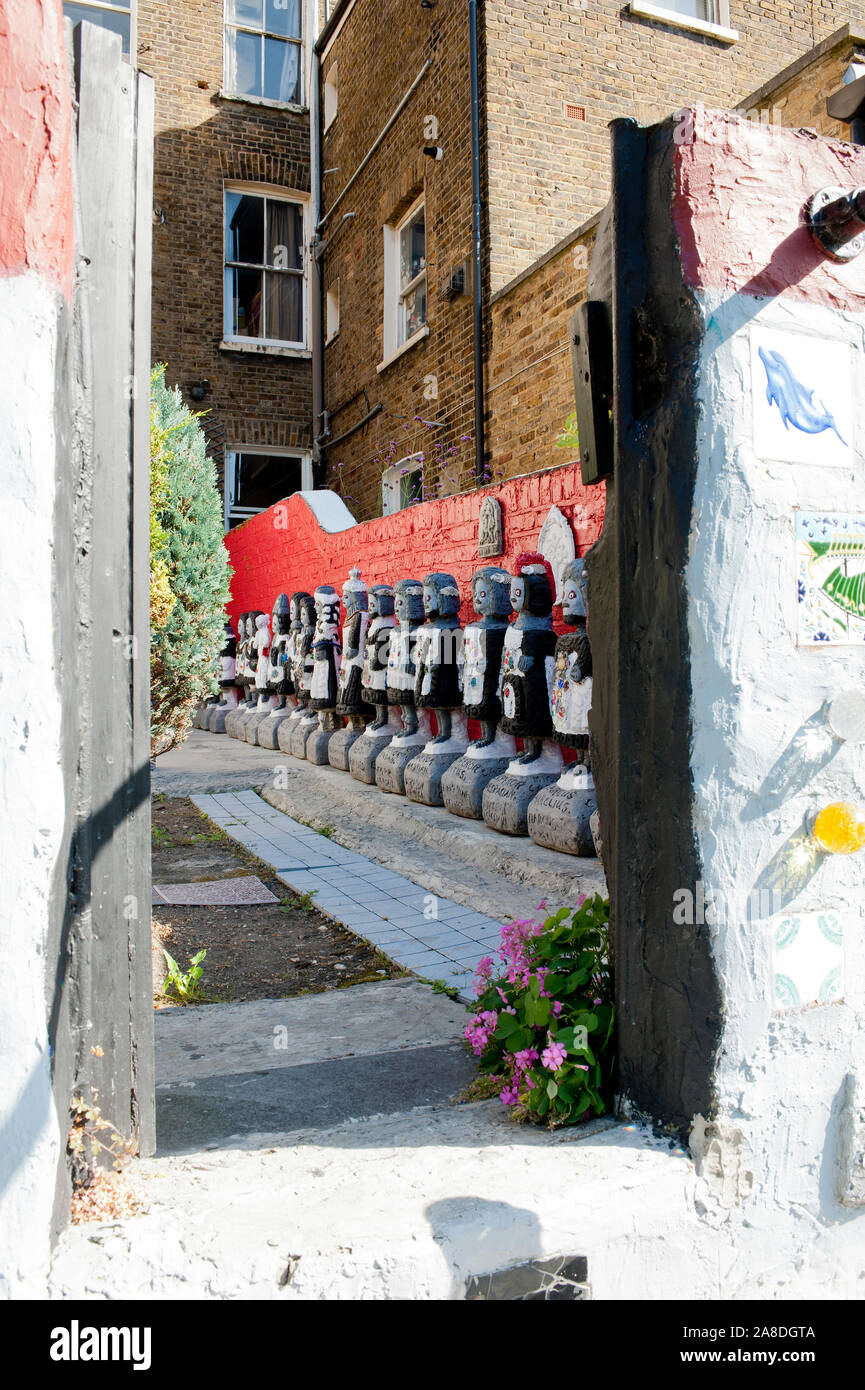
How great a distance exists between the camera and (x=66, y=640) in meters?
1.76

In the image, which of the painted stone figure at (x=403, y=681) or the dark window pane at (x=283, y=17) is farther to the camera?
the dark window pane at (x=283, y=17)

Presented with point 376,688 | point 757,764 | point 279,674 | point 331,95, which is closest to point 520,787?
point 376,688

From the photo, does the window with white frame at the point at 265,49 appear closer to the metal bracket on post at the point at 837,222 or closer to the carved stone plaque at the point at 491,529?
the carved stone plaque at the point at 491,529

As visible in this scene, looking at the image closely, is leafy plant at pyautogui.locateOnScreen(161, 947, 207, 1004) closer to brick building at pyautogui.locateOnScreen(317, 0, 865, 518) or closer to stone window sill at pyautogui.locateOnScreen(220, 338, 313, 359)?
brick building at pyautogui.locateOnScreen(317, 0, 865, 518)

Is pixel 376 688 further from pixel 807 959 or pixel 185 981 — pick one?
pixel 807 959

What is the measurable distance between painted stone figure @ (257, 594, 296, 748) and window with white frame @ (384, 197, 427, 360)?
3.67m

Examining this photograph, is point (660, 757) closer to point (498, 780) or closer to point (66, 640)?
point (66, 640)

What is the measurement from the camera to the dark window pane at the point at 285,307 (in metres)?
15.2

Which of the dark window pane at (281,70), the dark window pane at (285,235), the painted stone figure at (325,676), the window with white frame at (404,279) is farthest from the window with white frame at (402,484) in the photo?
the dark window pane at (281,70)

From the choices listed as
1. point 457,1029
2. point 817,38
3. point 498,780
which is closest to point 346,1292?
point 457,1029

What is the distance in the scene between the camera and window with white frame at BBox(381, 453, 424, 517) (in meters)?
11.2

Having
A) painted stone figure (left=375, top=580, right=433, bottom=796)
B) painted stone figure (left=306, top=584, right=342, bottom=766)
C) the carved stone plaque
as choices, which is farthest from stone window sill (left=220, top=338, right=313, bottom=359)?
the carved stone plaque

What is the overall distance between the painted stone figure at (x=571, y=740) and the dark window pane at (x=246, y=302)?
1190cm

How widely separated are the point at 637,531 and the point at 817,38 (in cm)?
1184
